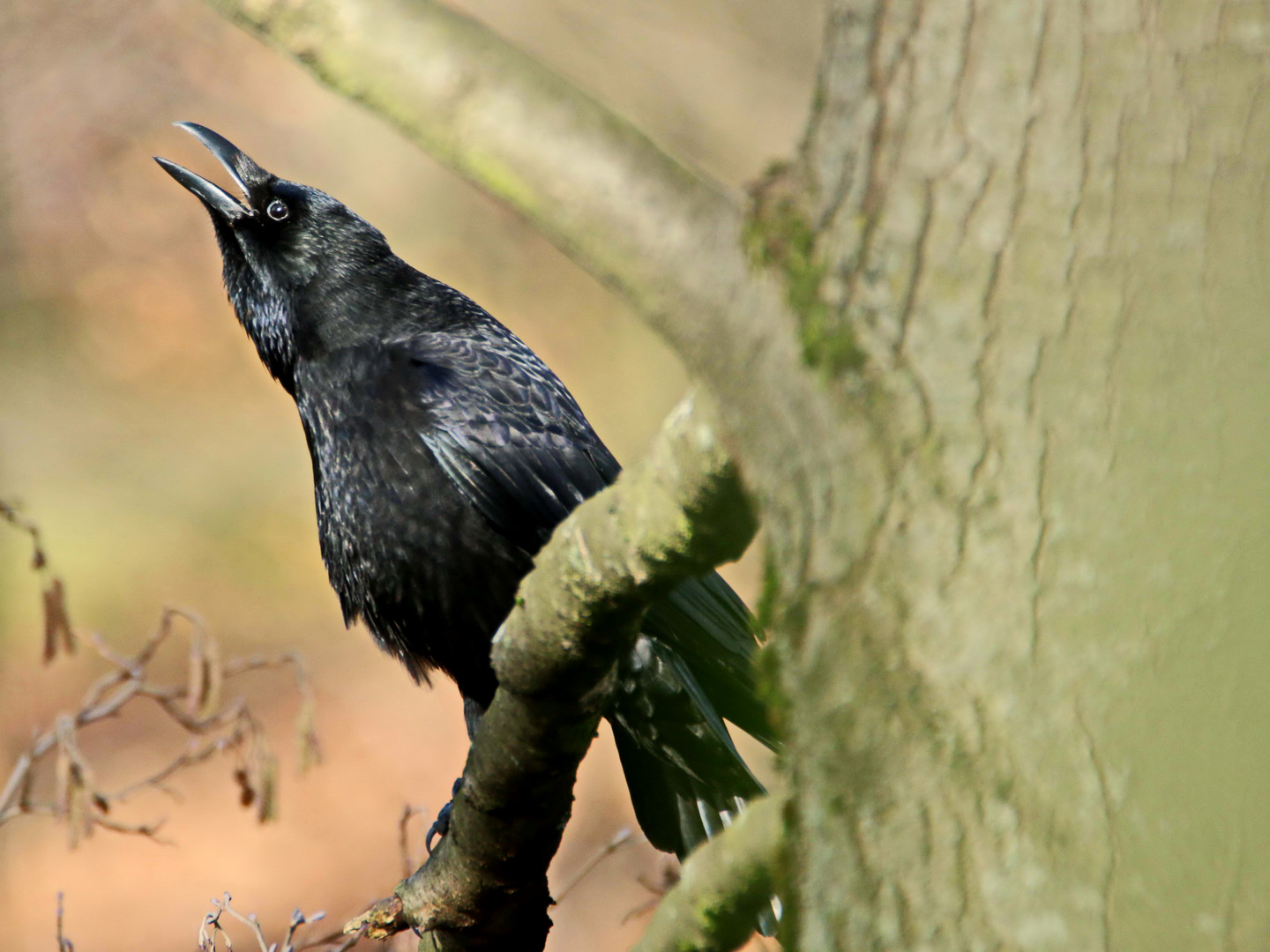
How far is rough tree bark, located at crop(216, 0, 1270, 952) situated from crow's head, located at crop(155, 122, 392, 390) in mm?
2614

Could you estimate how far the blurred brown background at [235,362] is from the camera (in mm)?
8664

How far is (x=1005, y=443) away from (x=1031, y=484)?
5 centimetres

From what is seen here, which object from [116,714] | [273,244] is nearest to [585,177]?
[116,714]

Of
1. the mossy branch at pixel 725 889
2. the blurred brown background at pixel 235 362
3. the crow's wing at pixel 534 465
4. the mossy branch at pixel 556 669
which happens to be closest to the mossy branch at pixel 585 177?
the mossy branch at pixel 556 669

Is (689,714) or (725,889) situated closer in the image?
(725,889)

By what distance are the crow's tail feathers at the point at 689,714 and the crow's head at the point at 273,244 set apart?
143 cm

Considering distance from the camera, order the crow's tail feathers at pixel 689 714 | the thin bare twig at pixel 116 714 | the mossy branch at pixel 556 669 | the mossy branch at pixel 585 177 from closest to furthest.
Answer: the mossy branch at pixel 585 177 → the mossy branch at pixel 556 669 → the thin bare twig at pixel 116 714 → the crow's tail feathers at pixel 689 714

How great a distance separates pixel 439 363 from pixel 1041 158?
2.45m

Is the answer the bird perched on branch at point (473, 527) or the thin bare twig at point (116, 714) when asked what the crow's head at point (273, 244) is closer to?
the bird perched on branch at point (473, 527)

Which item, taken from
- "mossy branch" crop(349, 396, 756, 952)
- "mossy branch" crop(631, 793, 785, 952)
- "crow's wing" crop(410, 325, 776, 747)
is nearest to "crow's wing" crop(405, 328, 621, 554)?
"crow's wing" crop(410, 325, 776, 747)

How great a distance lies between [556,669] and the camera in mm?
1947

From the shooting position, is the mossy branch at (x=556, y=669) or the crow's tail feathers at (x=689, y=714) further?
the crow's tail feathers at (x=689, y=714)

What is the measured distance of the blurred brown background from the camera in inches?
341

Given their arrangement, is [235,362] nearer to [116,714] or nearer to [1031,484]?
[116,714]
